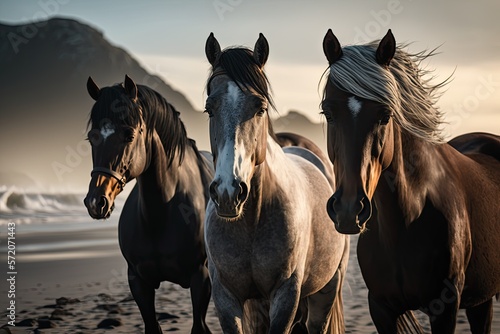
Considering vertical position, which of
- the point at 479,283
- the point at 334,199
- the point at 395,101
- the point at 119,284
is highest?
the point at 395,101

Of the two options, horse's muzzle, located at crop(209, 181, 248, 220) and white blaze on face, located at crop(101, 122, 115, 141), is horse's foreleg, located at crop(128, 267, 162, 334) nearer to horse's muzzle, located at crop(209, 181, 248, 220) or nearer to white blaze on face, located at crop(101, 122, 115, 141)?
white blaze on face, located at crop(101, 122, 115, 141)

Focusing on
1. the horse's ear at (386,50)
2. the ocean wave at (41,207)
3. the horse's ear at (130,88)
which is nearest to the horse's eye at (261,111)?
the horse's ear at (386,50)

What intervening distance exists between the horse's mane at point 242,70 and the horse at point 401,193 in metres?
0.41

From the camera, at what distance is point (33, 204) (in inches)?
893

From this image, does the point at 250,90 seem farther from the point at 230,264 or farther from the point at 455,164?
the point at 455,164

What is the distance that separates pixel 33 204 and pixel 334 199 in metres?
21.1

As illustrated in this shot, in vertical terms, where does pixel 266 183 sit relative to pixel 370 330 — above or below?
above

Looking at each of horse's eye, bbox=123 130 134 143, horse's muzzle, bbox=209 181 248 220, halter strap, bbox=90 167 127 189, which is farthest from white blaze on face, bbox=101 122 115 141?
horse's muzzle, bbox=209 181 248 220

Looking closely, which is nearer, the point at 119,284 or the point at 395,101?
the point at 395,101

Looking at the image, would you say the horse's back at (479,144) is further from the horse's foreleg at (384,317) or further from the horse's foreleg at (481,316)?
the horse's foreleg at (384,317)

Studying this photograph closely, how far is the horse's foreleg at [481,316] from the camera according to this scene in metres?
4.99

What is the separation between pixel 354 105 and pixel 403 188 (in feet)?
2.04

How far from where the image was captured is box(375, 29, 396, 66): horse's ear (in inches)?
137

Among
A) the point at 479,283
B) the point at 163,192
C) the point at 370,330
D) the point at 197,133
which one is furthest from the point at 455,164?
the point at 197,133
